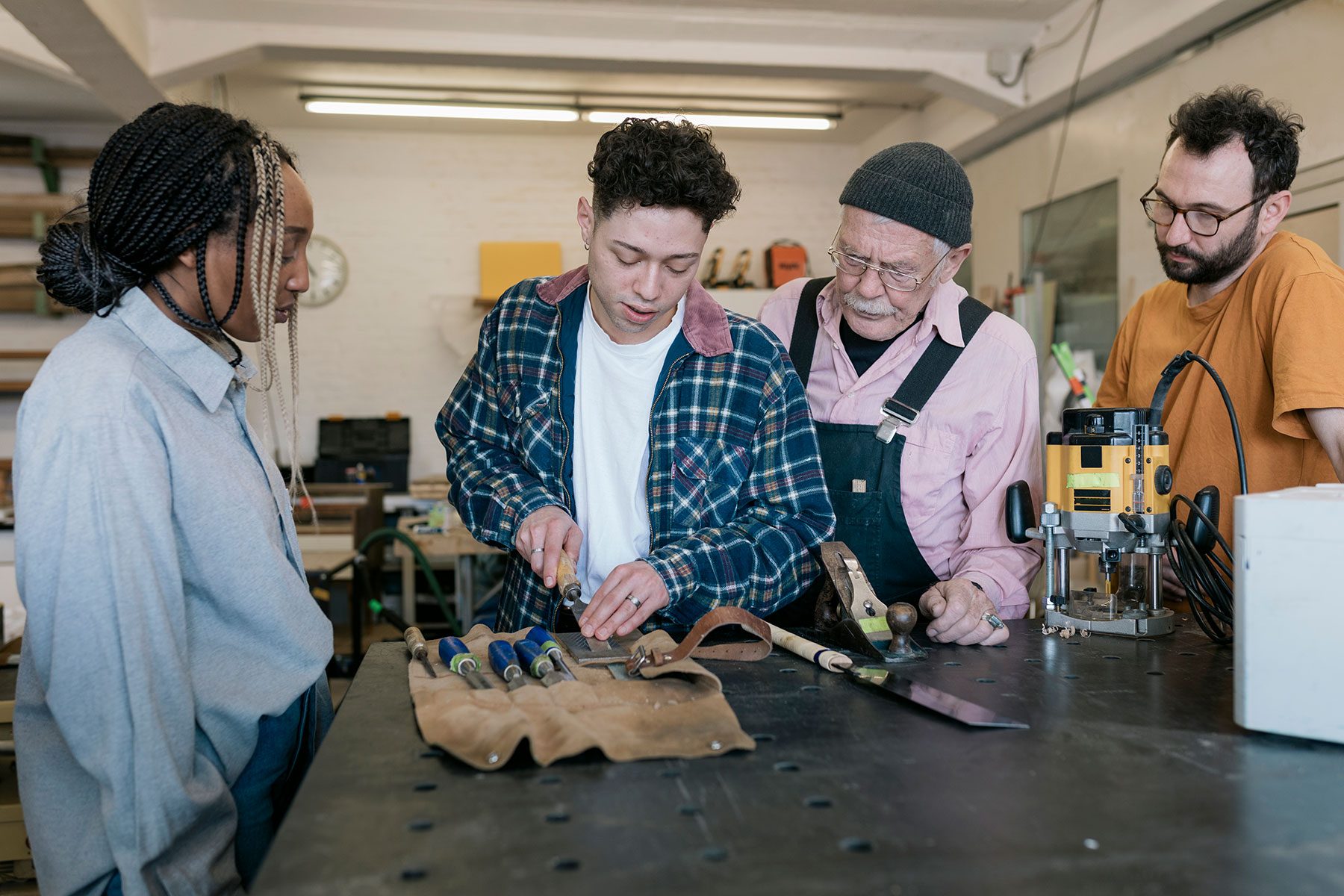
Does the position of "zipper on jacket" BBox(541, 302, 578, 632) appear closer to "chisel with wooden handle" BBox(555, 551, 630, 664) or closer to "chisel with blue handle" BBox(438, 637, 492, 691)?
"chisel with wooden handle" BBox(555, 551, 630, 664)

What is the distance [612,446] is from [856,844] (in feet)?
3.37

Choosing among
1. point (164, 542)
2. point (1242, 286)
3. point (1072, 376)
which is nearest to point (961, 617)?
point (1242, 286)

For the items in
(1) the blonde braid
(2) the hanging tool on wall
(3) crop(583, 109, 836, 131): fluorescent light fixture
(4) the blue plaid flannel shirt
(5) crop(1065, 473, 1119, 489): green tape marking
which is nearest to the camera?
(1) the blonde braid

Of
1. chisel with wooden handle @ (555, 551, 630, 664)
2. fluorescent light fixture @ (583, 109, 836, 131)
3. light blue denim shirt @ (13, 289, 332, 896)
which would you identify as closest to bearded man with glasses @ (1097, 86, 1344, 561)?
chisel with wooden handle @ (555, 551, 630, 664)

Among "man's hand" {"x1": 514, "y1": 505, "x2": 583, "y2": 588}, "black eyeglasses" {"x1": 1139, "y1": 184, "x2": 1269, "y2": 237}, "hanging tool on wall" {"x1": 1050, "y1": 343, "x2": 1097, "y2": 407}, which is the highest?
"black eyeglasses" {"x1": 1139, "y1": 184, "x2": 1269, "y2": 237}

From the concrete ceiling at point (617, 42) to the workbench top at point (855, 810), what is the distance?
383 cm

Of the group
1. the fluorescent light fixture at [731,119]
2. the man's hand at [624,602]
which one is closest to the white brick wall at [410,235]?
the fluorescent light fixture at [731,119]

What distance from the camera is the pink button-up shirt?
6.00 feet

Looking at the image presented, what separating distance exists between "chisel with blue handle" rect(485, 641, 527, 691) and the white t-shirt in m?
0.41

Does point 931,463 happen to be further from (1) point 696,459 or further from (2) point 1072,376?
(2) point 1072,376

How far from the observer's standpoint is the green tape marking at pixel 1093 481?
5.19 ft

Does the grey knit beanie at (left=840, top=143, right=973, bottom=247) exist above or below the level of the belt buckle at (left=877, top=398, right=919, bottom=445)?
above

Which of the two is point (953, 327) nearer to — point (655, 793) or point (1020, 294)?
point (655, 793)

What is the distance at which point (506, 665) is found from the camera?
Result: 4.20 feet
